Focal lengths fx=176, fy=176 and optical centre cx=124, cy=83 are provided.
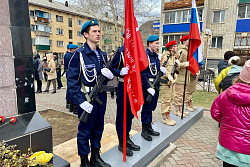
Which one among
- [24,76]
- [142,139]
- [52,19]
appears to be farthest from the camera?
[52,19]

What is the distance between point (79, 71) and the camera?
2518 millimetres

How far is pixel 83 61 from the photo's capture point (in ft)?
8.23

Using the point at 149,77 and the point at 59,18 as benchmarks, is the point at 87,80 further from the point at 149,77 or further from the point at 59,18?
the point at 59,18

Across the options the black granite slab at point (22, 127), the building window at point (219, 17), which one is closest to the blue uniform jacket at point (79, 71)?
the black granite slab at point (22, 127)

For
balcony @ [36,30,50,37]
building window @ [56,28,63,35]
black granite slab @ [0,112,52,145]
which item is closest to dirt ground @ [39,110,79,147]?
black granite slab @ [0,112,52,145]

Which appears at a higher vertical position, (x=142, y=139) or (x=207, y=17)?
(x=207, y=17)

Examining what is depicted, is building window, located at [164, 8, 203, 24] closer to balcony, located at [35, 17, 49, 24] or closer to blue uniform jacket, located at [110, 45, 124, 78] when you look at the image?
balcony, located at [35, 17, 49, 24]

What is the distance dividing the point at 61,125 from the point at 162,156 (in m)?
3.02

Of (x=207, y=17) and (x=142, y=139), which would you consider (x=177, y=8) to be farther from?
(x=142, y=139)

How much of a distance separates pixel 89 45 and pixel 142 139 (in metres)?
2.26

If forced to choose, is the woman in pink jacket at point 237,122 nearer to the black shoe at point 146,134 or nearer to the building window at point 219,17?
the black shoe at point 146,134

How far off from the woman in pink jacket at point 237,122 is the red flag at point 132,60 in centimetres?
116

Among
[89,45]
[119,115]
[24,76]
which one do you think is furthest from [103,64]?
[24,76]

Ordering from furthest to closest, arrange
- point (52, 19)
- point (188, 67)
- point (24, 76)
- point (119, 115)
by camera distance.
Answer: point (52, 19)
point (188, 67)
point (119, 115)
point (24, 76)
